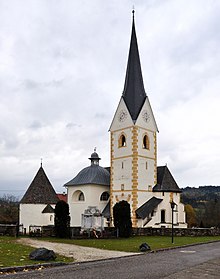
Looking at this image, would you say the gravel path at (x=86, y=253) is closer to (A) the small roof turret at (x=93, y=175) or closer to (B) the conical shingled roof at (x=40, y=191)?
(B) the conical shingled roof at (x=40, y=191)

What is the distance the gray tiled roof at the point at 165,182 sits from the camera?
131ft

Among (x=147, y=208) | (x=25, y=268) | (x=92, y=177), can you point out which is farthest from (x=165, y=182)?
(x=25, y=268)

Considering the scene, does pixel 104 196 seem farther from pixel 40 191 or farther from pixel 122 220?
pixel 122 220

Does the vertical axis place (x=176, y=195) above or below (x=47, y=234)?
above

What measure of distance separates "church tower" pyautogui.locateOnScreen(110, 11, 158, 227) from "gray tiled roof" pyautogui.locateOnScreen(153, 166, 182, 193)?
20.6 inches

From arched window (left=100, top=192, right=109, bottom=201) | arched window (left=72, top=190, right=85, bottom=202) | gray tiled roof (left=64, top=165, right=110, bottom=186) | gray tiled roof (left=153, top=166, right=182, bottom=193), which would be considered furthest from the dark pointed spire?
arched window (left=72, top=190, right=85, bottom=202)

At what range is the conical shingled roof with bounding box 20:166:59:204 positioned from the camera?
41.6 meters

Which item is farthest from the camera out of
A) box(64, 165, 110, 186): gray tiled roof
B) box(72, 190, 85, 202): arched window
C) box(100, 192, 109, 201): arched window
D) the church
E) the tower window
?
box(72, 190, 85, 202): arched window

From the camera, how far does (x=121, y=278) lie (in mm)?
10586

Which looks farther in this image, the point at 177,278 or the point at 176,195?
the point at 176,195

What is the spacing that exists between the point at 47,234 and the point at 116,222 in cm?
516

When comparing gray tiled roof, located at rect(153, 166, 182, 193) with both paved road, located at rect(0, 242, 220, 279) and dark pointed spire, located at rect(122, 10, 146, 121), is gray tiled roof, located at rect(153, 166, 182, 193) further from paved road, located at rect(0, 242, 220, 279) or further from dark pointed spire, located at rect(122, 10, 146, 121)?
paved road, located at rect(0, 242, 220, 279)

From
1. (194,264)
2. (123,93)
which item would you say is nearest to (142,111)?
(123,93)

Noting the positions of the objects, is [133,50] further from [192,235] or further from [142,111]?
[192,235]
